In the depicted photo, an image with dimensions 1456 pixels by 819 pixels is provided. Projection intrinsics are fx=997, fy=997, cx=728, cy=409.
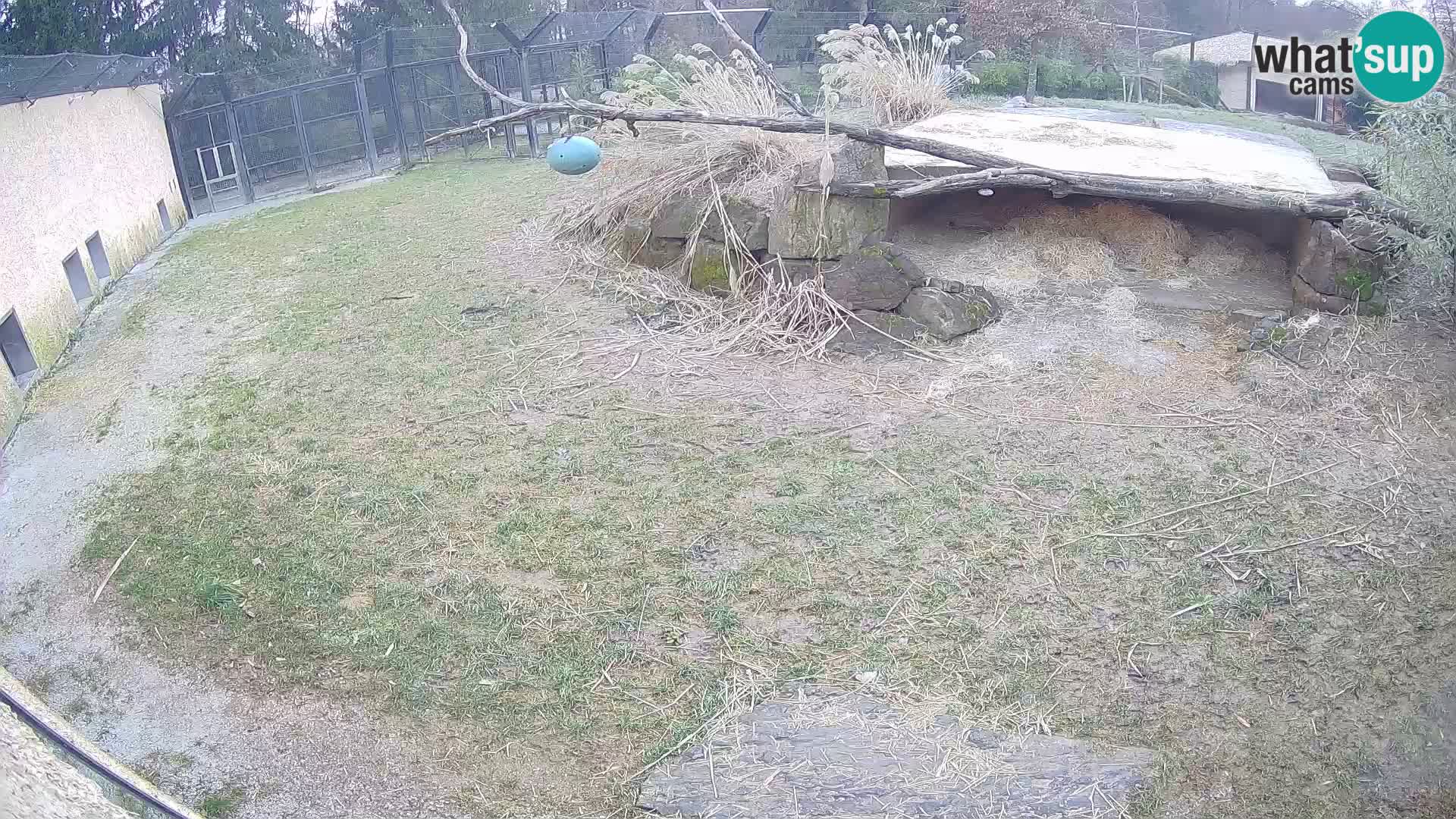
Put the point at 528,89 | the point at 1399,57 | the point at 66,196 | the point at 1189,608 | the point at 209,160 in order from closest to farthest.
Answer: the point at 1189,608 → the point at 1399,57 → the point at 66,196 → the point at 209,160 → the point at 528,89

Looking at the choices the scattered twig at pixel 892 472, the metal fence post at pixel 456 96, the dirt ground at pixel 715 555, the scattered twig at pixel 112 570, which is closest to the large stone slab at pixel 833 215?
the dirt ground at pixel 715 555

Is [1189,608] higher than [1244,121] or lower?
lower

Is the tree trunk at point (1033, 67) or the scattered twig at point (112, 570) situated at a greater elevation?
the tree trunk at point (1033, 67)

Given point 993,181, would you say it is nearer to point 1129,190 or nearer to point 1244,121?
point 1129,190

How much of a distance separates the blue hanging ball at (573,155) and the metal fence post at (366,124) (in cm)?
741

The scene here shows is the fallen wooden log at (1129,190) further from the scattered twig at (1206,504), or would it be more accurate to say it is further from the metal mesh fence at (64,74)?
the metal mesh fence at (64,74)

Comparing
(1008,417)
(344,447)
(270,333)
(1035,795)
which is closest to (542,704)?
(1035,795)

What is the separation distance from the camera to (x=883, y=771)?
9.46 ft

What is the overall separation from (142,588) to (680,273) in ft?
12.6

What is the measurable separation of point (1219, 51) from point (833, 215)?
20.4 metres

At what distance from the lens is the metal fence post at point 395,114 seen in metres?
13.3

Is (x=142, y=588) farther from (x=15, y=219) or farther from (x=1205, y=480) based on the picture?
(x=1205, y=480)

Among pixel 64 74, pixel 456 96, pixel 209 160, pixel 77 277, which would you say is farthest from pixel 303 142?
pixel 77 277

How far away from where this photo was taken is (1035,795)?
278 centimetres
